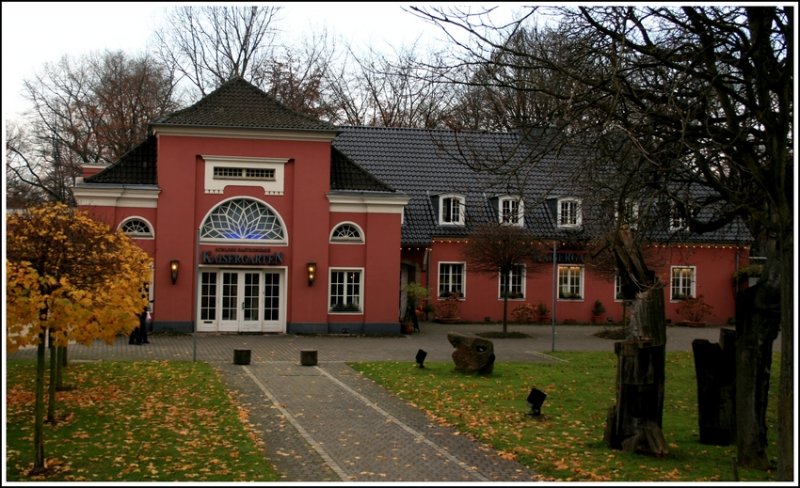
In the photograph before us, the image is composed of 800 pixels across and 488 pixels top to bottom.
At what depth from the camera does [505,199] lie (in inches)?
1416

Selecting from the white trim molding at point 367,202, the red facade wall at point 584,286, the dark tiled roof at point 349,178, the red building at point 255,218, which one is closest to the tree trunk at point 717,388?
the red building at point 255,218

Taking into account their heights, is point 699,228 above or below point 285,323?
above

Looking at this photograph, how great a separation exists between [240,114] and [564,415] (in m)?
17.6

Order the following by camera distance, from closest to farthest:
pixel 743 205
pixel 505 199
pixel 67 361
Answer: pixel 743 205 < pixel 67 361 < pixel 505 199

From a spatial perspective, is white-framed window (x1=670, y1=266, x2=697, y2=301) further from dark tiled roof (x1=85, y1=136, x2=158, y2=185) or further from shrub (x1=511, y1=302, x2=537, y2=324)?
dark tiled roof (x1=85, y1=136, x2=158, y2=185)

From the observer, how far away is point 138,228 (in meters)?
28.7

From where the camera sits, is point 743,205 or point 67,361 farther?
point 67,361

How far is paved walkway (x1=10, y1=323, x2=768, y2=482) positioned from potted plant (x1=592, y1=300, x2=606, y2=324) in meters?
6.29

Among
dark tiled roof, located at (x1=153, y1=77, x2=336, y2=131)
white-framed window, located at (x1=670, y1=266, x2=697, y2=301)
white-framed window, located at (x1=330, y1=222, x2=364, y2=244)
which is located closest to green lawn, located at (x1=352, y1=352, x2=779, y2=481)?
white-framed window, located at (x1=330, y1=222, x2=364, y2=244)

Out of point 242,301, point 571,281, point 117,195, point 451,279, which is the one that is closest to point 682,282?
point 571,281

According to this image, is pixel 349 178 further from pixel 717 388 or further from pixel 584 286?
pixel 717 388

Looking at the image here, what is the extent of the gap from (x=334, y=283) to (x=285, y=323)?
209cm

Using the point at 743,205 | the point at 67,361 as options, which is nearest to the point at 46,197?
the point at 67,361

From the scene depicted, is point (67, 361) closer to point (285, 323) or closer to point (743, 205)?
point (285, 323)
